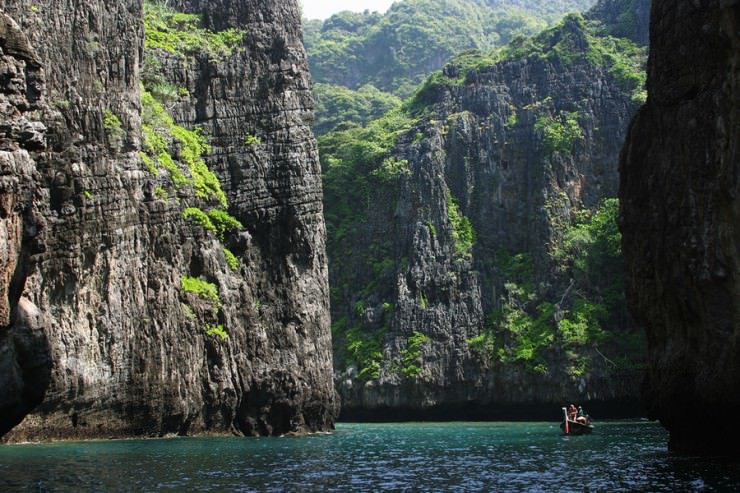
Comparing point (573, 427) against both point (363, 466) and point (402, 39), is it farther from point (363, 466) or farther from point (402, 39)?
point (402, 39)

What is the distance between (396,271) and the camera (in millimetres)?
78062

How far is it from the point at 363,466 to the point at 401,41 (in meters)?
125

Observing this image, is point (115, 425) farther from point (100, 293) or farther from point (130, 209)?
point (130, 209)

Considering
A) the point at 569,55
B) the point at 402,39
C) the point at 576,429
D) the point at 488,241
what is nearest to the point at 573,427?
the point at 576,429

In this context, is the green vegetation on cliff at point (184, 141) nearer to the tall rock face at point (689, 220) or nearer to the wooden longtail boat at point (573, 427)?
the wooden longtail boat at point (573, 427)

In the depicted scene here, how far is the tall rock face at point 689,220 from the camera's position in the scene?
26.9 meters

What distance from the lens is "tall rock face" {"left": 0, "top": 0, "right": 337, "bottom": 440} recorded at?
40.7 m

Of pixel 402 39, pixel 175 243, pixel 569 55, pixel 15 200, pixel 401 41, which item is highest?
pixel 402 39

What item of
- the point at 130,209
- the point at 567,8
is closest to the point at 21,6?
the point at 130,209

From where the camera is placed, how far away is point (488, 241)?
80.3 m

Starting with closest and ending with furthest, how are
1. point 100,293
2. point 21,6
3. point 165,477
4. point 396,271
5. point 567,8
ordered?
point 165,477 → point 21,6 → point 100,293 → point 396,271 → point 567,8

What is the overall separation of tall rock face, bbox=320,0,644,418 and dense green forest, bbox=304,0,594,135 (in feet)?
146

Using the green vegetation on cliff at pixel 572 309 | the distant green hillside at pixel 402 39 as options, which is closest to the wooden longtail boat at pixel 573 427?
the green vegetation on cliff at pixel 572 309

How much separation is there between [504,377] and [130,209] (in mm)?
37869
